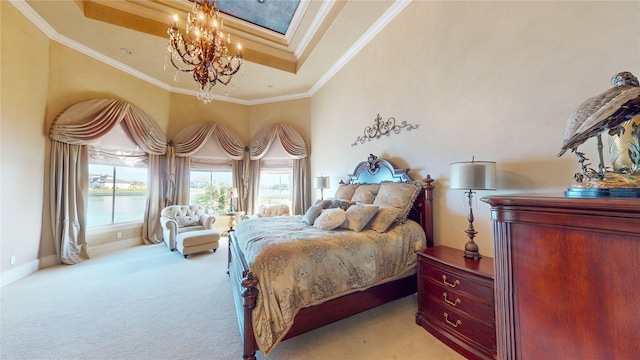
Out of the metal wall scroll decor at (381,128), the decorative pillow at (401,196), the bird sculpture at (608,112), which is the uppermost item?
the metal wall scroll decor at (381,128)

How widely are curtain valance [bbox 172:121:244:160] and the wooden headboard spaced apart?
3506 mm

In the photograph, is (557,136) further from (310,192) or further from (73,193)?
(73,193)

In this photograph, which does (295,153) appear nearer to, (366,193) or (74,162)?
(366,193)

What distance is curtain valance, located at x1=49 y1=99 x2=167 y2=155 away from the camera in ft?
12.0

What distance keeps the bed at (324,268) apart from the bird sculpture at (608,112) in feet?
5.09

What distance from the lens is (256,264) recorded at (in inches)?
65.8

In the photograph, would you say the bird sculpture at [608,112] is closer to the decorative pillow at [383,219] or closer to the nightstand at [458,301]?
the nightstand at [458,301]

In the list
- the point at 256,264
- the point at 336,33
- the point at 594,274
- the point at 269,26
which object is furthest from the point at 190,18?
the point at 594,274

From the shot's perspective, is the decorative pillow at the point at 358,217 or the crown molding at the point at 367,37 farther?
the crown molding at the point at 367,37

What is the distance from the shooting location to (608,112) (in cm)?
91

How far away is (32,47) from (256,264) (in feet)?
16.0

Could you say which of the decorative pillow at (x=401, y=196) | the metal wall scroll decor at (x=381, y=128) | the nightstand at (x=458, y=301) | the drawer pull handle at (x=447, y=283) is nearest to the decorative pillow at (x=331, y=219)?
the decorative pillow at (x=401, y=196)

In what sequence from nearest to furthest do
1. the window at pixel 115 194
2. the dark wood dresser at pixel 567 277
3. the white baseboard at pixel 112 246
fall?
1. the dark wood dresser at pixel 567 277
2. the white baseboard at pixel 112 246
3. the window at pixel 115 194

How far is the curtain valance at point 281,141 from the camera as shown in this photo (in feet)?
18.6
